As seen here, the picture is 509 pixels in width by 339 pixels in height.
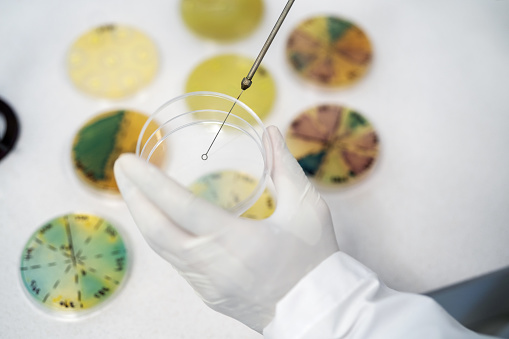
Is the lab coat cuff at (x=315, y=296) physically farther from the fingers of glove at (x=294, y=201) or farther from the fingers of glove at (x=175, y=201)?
the fingers of glove at (x=175, y=201)

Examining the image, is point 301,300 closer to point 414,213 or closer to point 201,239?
point 201,239

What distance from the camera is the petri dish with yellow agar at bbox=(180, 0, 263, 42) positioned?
1065 millimetres

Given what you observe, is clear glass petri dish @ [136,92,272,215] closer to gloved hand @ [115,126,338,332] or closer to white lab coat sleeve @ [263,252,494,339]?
gloved hand @ [115,126,338,332]

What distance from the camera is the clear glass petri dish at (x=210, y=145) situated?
0.87m

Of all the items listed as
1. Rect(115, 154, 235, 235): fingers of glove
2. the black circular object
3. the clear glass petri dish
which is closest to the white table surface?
the black circular object

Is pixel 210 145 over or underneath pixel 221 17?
underneath

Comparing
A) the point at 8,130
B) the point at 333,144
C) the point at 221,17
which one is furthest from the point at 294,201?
the point at 8,130

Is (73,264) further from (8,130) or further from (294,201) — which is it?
(294,201)

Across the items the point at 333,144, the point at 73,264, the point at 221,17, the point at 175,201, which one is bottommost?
the point at 73,264

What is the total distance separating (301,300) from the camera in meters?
0.71

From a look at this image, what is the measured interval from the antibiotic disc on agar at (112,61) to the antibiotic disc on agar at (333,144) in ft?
1.21

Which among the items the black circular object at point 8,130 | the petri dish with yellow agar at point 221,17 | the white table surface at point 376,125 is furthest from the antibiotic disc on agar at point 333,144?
the black circular object at point 8,130

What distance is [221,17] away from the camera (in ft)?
3.51

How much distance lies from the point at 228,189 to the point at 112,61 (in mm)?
435
